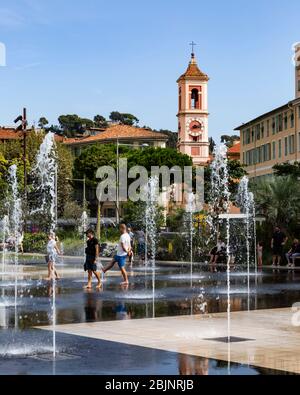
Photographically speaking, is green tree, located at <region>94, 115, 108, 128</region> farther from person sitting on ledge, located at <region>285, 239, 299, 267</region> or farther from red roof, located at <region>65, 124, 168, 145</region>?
person sitting on ledge, located at <region>285, 239, 299, 267</region>

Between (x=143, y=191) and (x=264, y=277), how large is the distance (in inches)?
1629

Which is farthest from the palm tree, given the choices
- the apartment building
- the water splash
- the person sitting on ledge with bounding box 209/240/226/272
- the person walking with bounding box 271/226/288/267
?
the water splash

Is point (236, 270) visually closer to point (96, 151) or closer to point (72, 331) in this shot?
point (72, 331)

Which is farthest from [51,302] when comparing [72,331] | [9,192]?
[9,192]

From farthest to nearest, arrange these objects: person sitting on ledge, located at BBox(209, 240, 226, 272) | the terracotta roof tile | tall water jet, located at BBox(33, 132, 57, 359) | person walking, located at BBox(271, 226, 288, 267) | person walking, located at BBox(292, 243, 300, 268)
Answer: the terracotta roof tile
tall water jet, located at BBox(33, 132, 57, 359)
person sitting on ledge, located at BBox(209, 240, 226, 272)
person walking, located at BBox(271, 226, 288, 267)
person walking, located at BBox(292, 243, 300, 268)

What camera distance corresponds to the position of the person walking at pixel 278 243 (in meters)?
31.1

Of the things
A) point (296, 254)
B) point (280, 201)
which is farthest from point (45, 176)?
point (296, 254)

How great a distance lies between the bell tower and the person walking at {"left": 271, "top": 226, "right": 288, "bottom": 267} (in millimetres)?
70480

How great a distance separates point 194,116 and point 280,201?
6836 cm

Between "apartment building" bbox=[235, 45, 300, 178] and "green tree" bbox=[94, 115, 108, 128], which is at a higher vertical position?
"green tree" bbox=[94, 115, 108, 128]

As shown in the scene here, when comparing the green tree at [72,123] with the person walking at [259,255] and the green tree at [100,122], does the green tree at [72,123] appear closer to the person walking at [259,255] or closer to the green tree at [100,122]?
the green tree at [100,122]

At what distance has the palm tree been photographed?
1399 inches

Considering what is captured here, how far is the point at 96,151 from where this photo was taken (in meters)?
87.8

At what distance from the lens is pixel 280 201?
35938 mm
